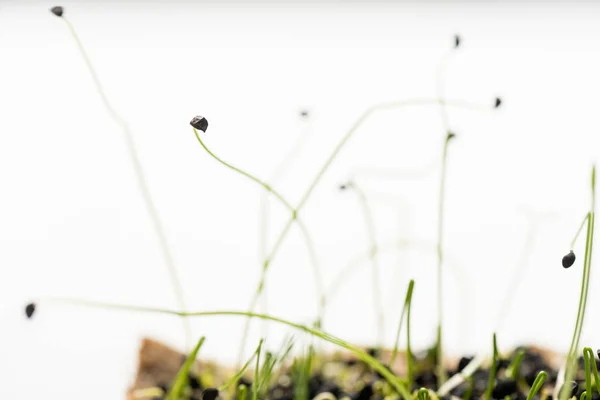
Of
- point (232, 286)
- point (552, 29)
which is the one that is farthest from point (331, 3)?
point (232, 286)

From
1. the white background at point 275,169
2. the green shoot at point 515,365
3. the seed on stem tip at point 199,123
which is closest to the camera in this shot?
the seed on stem tip at point 199,123

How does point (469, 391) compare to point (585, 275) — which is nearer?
point (585, 275)

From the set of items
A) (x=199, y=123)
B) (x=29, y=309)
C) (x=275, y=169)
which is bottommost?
(x=275, y=169)

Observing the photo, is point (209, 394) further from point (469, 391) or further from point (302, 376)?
point (469, 391)

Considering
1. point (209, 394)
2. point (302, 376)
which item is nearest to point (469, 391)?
point (302, 376)

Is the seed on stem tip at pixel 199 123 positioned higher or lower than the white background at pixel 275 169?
higher

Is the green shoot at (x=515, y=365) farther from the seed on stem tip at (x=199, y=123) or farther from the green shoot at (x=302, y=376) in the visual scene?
the seed on stem tip at (x=199, y=123)

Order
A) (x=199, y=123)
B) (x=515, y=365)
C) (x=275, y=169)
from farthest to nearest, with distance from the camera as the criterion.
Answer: (x=275, y=169) < (x=515, y=365) < (x=199, y=123)

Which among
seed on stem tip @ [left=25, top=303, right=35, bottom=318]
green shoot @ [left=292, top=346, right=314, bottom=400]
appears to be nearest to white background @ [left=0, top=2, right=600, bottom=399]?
green shoot @ [left=292, top=346, right=314, bottom=400]

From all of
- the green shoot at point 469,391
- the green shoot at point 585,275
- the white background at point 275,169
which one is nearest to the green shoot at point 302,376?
the green shoot at point 469,391

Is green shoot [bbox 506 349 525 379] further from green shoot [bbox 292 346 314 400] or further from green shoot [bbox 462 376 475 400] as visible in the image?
green shoot [bbox 292 346 314 400]
